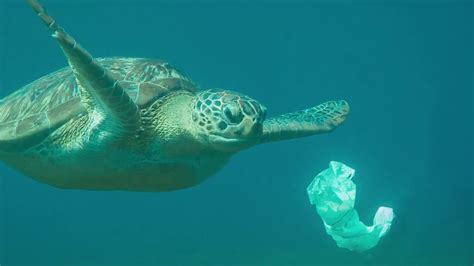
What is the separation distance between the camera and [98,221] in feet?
62.0

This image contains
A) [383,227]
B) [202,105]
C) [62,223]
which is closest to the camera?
[202,105]

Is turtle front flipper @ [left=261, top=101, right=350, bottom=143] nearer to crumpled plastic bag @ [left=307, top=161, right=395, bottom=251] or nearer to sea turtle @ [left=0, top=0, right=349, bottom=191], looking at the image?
sea turtle @ [left=0, top=0, right=349, bottom=191]

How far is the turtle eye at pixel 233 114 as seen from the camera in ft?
9.34

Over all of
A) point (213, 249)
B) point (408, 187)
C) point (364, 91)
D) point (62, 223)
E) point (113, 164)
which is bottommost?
point (113, 164)

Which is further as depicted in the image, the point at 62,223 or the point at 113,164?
the point at 62,223

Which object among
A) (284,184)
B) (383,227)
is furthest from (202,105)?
(284,184)

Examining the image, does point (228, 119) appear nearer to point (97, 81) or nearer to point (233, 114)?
point (233, 114)

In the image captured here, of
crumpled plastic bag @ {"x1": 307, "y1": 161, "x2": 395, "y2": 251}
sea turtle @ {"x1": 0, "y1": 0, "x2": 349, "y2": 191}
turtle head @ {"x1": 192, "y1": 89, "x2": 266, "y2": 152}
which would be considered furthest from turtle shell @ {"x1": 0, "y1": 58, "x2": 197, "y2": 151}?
crumpled plastic bag @ {"x1": 307, "y1": 161, "x2": 395, "y2": 251}

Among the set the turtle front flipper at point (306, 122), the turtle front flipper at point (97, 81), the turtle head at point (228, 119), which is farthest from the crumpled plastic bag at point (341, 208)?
the turtle front flipper at point (97, 81)

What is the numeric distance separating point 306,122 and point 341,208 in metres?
1.79

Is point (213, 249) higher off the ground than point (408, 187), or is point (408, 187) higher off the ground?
point (408, 187)

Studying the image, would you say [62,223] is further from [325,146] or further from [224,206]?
[325,146]

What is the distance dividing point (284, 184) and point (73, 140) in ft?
62.6

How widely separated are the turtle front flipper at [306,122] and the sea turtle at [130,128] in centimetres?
1
